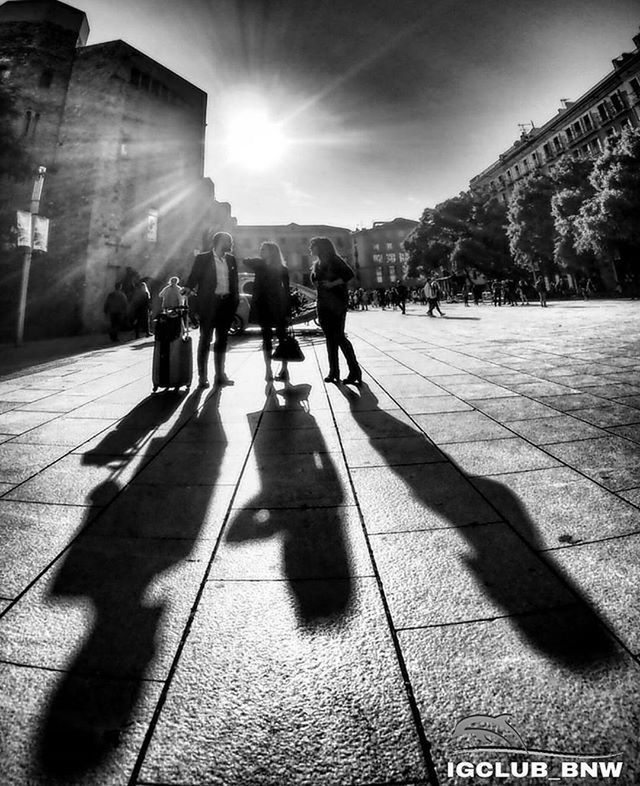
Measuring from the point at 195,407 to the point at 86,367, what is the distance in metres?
3.99

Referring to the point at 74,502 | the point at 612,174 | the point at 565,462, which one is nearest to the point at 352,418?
the point at 565,462

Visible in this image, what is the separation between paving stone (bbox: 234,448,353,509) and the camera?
6.85 feet

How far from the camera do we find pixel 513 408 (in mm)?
3637

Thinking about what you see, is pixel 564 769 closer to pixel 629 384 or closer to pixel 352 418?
pixel 352 418

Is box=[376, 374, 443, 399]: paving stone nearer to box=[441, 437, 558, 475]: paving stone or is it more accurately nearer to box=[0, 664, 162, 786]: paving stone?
box=[441, 437, 558, 475]: paving stone

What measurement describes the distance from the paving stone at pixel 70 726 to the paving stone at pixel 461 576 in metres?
0.80

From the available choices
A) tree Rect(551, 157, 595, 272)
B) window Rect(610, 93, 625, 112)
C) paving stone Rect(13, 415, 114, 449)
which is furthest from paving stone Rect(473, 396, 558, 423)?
window Rect(610, 93, 625, 112)

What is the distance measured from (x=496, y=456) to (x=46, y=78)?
26522 millimetres

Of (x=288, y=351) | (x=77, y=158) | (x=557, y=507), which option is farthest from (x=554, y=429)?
(x=77, y=158)

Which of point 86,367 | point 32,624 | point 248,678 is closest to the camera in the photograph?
point 248,678

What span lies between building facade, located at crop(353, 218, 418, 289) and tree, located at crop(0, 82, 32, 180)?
70.2 m

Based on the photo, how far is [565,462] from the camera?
2420 mm

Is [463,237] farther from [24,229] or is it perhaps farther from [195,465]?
[195,465]

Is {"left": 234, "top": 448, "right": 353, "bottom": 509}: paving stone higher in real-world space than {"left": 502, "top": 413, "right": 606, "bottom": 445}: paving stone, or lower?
lower
